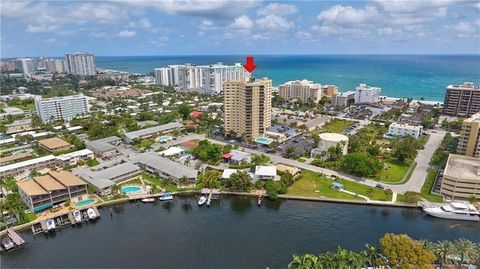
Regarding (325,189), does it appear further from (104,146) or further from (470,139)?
(104,146)

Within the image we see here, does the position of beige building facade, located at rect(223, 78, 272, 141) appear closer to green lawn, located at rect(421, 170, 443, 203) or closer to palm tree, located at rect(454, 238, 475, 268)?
green lawn, located at rect(421, 170, 443, 203)

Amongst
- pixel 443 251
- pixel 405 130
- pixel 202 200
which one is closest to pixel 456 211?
pixel 443 251

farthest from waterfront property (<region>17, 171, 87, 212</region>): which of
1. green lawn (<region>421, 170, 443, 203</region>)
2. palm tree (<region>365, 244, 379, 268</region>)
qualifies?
green lawn (<region>421, 170, 443, 203</region>)

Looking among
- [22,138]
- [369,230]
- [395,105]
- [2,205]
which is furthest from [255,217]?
[395,105]

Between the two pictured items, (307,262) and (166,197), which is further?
(166,197)

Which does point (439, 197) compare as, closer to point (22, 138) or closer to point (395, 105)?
point (395, 105)

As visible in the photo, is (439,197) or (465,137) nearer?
(439,197)

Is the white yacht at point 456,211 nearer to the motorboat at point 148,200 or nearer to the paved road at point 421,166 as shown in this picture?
the paved road at point 421,166
